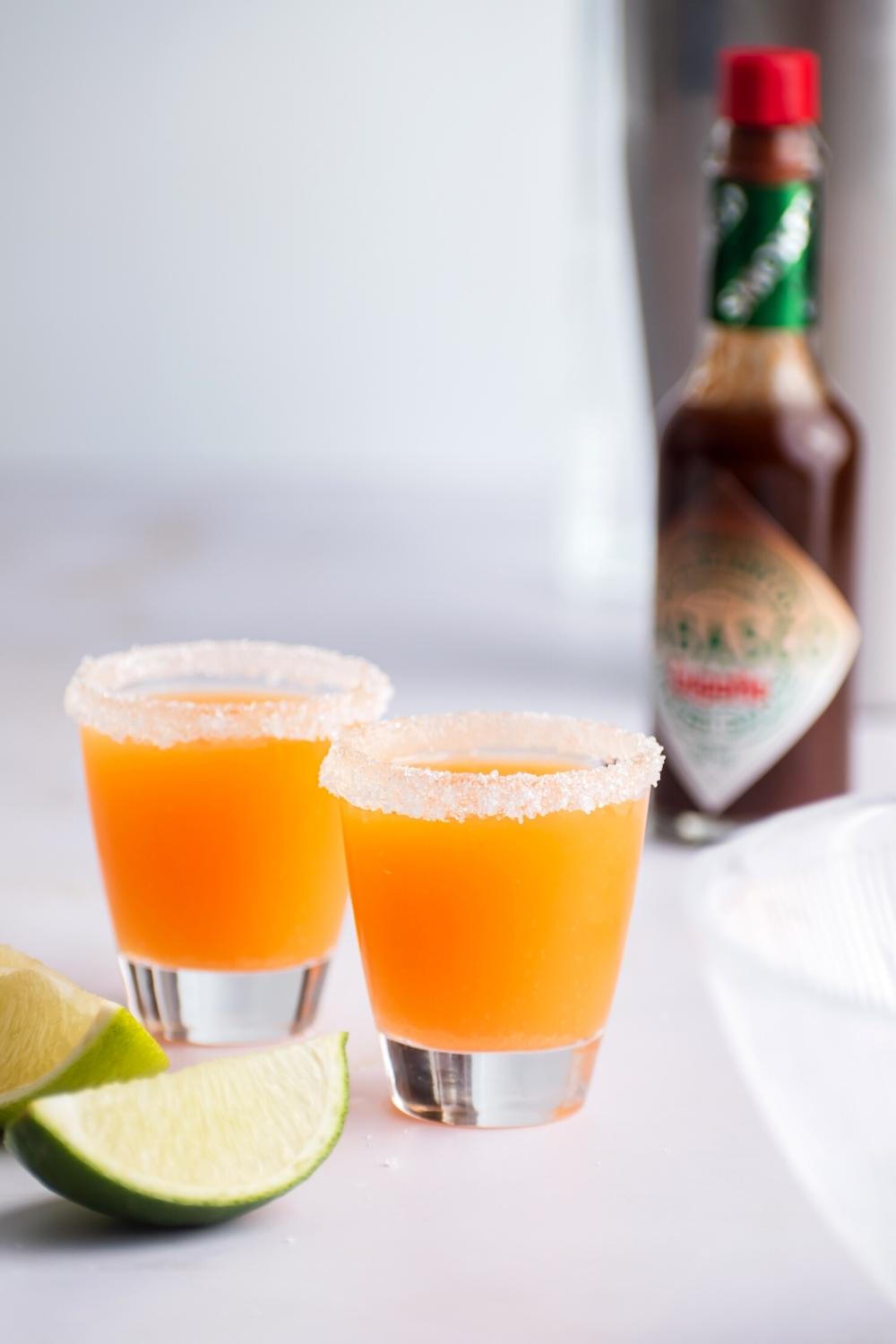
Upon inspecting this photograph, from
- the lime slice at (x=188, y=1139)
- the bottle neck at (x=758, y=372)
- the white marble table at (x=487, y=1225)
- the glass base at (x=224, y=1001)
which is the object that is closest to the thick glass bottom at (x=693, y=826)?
the white marble table at (x=487, y=1225)

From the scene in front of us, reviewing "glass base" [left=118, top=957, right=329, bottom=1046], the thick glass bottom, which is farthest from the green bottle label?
"glass base" [left=118, top=957, right=329, bottom=1046]

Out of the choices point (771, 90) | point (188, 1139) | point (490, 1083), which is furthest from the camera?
point (771, 90)

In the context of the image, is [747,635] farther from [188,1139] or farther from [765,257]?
[188,1139]

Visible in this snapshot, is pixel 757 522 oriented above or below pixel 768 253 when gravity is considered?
below

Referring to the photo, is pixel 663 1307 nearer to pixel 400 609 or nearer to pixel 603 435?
pixel 400 609

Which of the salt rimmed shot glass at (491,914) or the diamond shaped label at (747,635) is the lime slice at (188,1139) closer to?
the salt rimmed shot glass at (491,914)

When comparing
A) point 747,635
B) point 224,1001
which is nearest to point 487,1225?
point 224,1001
